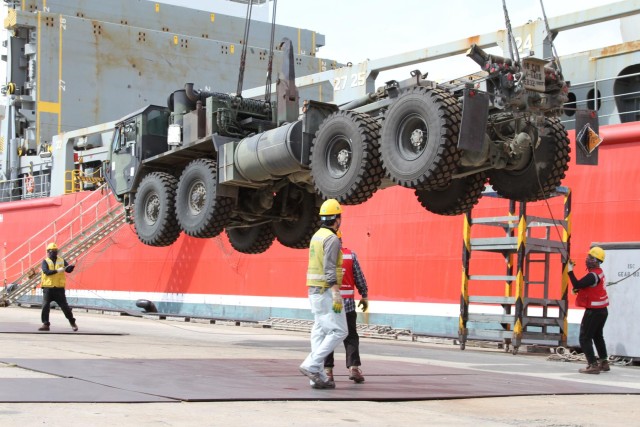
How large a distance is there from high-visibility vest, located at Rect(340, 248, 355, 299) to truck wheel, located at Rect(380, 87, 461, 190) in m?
1.46

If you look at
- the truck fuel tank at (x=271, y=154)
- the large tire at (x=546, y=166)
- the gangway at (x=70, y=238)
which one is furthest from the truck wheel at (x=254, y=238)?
the gangway at (x=70, y=238)

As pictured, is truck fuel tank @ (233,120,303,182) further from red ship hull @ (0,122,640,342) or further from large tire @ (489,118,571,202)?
red ship hull @ (0,122,640,342)

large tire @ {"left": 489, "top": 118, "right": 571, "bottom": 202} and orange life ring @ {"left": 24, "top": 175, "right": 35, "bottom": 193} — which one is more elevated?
orange life ring @ {"left": 24, "top": 175, "right": 35, "bottom": 193}

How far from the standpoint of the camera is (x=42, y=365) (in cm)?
945

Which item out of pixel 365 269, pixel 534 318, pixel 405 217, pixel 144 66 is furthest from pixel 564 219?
pixel 144 66

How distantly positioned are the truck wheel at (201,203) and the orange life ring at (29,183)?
23556mm

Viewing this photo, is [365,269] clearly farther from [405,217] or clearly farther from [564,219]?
[564,219]

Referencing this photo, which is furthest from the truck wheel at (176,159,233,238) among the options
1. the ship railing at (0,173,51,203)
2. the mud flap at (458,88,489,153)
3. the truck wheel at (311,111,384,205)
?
the ship railing at (0,173,51,203)

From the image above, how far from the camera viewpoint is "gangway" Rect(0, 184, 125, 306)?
1114 inches

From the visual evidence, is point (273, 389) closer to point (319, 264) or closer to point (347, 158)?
point (319, 264)

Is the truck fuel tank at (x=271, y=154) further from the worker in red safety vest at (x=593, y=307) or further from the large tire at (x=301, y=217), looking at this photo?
the worker in red safety vest at (x=593, y=307)

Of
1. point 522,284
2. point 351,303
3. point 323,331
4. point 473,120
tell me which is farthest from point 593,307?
point 323,331

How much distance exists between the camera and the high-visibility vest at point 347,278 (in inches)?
364

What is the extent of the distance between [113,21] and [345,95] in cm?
1810
